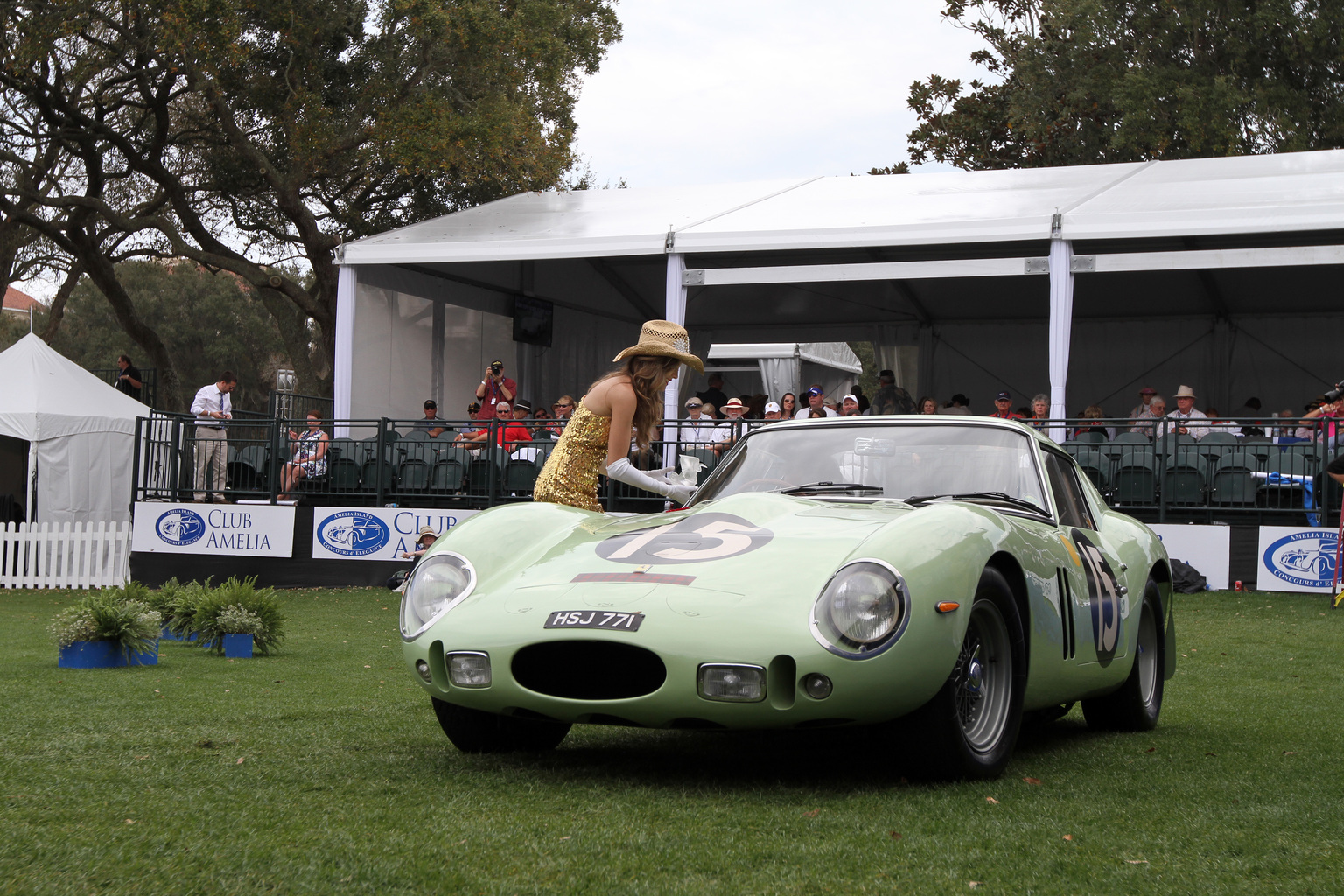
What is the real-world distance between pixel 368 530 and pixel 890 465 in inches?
448

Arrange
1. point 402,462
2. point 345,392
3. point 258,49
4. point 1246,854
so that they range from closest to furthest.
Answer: point 1246,854 < point 402,462 < point 345,392 < point 258,49

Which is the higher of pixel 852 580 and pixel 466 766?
pixel 852 580

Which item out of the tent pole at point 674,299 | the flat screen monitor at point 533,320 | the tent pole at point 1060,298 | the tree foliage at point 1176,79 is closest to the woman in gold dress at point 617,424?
the tent pole at point 1060,298

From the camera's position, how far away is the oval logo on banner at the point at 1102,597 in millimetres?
5105

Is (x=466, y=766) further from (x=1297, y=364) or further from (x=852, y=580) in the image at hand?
(x=1297, y=364)

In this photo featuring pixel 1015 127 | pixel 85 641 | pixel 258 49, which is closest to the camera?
pixel 85 641

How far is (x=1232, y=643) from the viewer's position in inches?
365

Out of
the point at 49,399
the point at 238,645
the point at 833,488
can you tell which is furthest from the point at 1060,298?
the point at 49,399

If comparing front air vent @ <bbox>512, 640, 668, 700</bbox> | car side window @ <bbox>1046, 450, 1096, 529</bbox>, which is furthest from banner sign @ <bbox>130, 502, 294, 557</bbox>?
front air vent @ <bbox>512, 640, 668, 700</bbox>

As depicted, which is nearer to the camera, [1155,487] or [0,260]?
[1155,487]

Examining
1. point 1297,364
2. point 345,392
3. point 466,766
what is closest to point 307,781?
point 466,766

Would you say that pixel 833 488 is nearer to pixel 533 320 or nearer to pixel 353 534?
pixel 353 534

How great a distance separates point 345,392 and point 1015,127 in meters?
19.1

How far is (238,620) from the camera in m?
8.83
